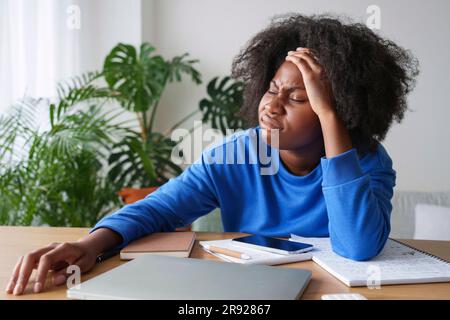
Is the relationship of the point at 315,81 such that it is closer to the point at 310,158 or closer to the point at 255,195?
the point at 310,158

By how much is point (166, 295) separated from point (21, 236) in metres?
0.63

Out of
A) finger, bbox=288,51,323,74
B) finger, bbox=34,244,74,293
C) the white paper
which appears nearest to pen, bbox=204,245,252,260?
the white paper

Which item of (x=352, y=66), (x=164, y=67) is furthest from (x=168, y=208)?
(x=164, y=67)

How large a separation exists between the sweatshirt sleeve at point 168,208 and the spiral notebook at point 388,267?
344mm

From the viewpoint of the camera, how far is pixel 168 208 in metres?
1.17

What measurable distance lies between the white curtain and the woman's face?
5.39 feet

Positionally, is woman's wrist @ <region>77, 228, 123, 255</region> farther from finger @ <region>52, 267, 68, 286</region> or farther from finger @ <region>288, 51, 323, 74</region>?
finger @ <region>288, 51, 323, 74</region>

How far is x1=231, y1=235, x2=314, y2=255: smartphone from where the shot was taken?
94 cm

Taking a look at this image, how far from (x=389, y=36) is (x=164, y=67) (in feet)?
5.00

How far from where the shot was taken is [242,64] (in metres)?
1.58

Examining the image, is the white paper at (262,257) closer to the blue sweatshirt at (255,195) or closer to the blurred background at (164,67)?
the blue sweatshirt at (255,195)

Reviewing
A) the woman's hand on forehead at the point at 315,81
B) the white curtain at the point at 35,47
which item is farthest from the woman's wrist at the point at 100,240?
the white curtain at the point at 35,47

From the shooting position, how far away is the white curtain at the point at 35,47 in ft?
7.95
